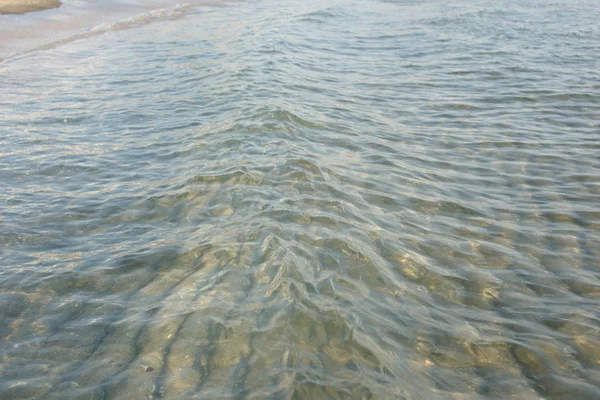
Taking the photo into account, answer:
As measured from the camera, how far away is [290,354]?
3.72 m

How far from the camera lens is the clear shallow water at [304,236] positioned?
365 centimetres

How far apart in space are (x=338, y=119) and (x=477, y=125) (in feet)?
8.94

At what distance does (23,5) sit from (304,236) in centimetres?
2361

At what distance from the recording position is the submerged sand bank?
68.4ft

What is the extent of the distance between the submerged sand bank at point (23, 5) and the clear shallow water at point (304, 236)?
497 inches

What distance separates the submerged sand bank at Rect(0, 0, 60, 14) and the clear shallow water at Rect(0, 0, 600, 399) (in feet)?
41.4

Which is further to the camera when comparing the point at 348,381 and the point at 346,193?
the point at 346,193

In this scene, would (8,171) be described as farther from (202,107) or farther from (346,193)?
(346,193)

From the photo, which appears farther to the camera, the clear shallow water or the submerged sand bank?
the submerged sand bank

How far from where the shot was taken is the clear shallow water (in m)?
3.65

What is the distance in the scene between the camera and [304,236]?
531cm

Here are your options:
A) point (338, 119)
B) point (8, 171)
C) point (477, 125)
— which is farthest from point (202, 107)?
point (477, 125)

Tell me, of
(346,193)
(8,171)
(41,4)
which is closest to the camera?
(346,193)

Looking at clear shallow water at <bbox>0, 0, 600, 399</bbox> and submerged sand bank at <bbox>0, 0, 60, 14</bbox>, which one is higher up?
submerged sand bank at <bbox>0, 0, 60, 14</bbox>
